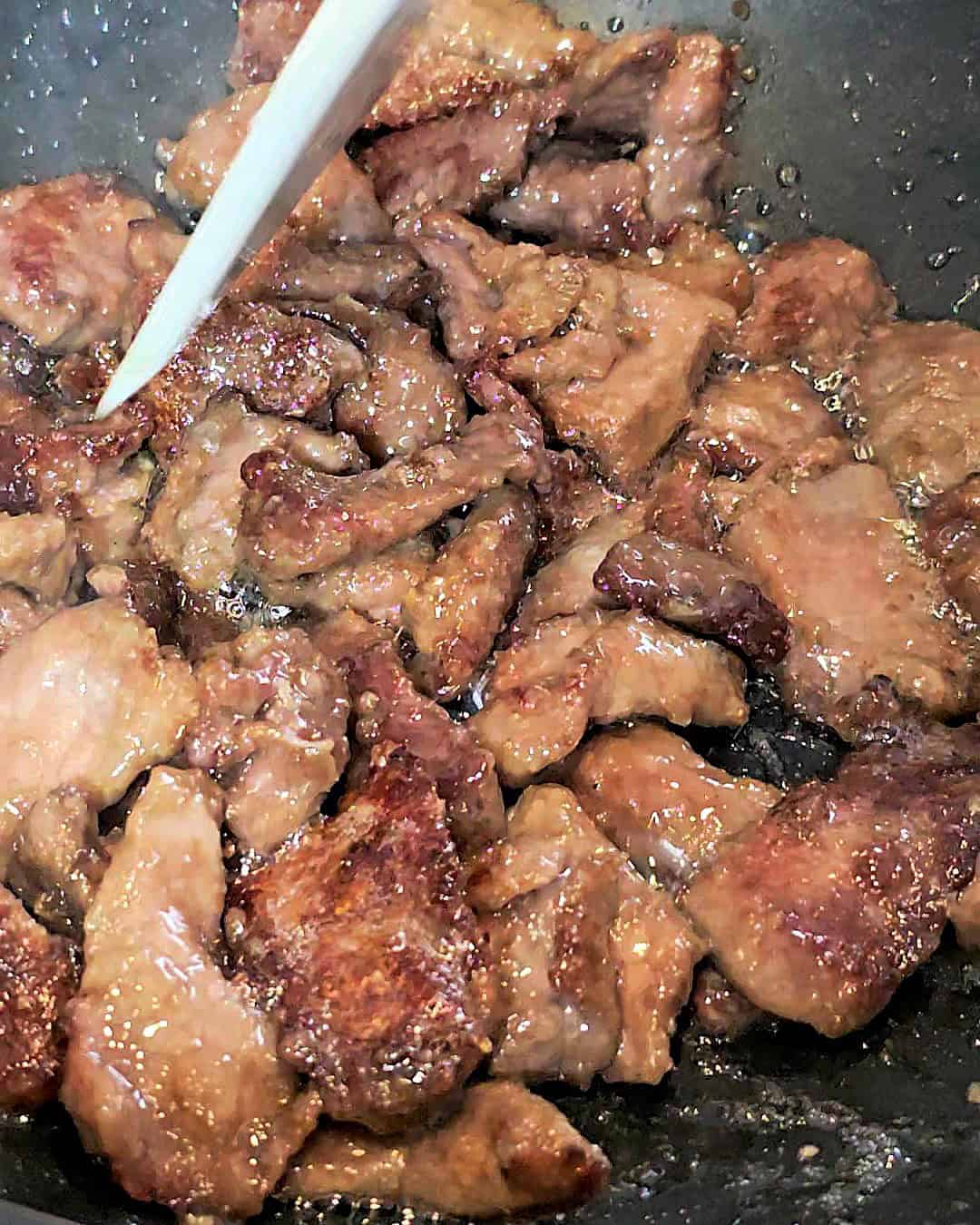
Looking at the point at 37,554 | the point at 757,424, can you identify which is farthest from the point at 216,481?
the point at 757,424

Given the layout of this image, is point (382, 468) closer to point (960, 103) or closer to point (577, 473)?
point (577, 473)

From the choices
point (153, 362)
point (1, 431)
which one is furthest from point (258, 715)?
point (1, 431)

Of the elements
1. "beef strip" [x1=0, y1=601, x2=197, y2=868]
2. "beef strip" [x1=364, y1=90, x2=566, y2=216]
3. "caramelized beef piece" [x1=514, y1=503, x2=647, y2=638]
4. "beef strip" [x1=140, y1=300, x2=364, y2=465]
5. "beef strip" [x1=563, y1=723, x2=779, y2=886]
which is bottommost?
"beef strip" [x1=563, y1=723, x2=779, y2=886]

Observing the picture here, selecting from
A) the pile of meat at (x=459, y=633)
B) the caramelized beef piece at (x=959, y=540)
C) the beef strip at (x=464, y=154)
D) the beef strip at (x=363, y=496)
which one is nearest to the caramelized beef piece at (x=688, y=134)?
the pile of meat at (x=459, y=633)

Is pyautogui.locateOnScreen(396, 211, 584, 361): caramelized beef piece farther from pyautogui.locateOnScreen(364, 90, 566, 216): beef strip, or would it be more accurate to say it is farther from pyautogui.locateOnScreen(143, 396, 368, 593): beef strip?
pyautogui.locateOnScreen(143, 396, 368, 593): beef strip

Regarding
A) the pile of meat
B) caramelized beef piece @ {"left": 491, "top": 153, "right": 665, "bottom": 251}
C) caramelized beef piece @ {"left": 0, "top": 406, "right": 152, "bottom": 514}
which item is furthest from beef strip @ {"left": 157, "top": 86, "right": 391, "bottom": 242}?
caramelized beef piece @ {"left": 0, "top": 406, "right": 152, "bottom": 514}

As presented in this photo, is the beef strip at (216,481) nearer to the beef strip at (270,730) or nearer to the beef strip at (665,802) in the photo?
the beef strip at (270,730)
